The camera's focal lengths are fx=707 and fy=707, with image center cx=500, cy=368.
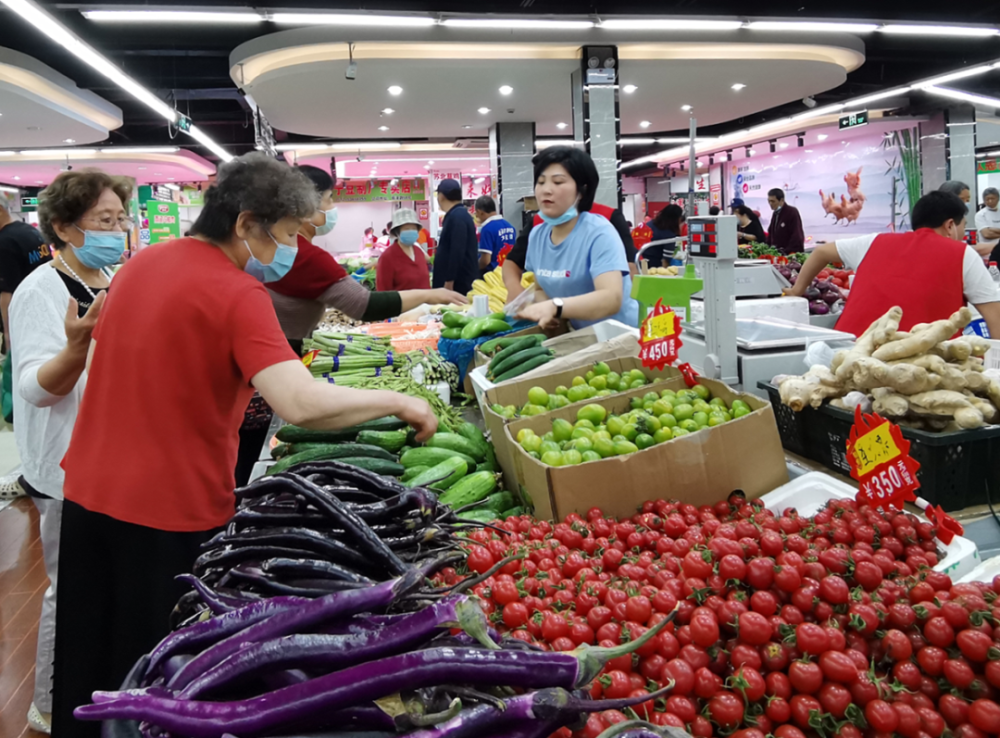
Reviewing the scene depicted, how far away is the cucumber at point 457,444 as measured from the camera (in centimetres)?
246

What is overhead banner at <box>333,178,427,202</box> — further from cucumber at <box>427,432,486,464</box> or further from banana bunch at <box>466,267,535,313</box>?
cucumber at <box>427,432,486,464</box>

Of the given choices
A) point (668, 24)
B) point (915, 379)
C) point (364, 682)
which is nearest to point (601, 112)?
point (668, 24)

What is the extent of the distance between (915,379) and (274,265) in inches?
74.7

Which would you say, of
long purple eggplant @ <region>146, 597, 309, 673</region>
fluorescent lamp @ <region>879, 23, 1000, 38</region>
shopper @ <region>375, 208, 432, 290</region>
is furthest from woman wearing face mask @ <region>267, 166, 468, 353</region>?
fluorescent lamp @ <region>879, 23, 1000, 38</region>

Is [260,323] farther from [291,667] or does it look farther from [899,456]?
[899,456]

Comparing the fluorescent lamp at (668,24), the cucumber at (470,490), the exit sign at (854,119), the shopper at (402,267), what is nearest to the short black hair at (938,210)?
the cucumber at (470,490)

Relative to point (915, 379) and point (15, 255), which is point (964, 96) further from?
point (15, 255)

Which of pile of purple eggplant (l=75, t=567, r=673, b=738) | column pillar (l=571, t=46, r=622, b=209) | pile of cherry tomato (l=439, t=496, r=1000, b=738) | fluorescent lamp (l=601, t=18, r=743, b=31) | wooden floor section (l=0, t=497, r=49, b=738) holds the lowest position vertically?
wooden floor section (l=0, t=497, r=49, b=738)

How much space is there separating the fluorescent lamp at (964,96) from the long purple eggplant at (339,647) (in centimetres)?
1620

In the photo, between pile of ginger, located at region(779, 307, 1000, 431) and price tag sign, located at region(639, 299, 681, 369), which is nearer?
pile of ginger, located at region(779, 307, 1000, 431)

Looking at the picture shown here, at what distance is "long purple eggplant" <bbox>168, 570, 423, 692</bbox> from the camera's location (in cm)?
103

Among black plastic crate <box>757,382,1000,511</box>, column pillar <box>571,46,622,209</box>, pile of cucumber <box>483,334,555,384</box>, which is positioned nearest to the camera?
black plastic crate <box>757,382,1000,511</box>

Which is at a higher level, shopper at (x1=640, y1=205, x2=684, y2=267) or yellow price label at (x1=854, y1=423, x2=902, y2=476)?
shopper at (x1=640, y1=205, x2=684, y2=267)

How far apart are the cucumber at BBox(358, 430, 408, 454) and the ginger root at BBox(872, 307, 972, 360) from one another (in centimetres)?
165
